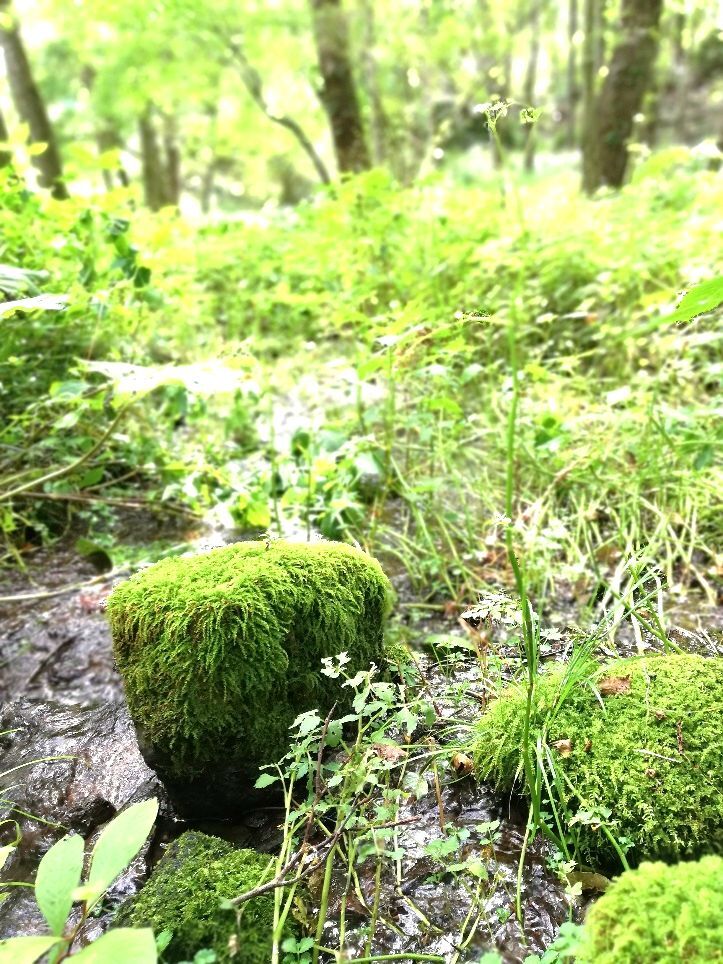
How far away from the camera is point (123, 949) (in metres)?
0.94

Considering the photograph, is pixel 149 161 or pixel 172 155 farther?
pixel 172 155

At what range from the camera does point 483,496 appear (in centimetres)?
285

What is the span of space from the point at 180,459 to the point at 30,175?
1.81 metres

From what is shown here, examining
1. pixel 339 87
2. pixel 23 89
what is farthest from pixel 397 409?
pixel 23 89

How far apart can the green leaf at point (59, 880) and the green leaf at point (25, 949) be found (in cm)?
2

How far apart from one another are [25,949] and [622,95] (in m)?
7.98

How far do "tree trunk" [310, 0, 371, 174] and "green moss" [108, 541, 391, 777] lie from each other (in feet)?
21.6

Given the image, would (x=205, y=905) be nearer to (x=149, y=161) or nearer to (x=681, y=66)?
(x=149, y=161)

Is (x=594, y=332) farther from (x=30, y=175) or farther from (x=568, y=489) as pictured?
(x=30, y=175)

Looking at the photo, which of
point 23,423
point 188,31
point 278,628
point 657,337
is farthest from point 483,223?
point 188,31

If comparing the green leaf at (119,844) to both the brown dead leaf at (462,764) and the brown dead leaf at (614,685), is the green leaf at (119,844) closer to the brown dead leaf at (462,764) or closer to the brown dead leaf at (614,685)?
the brown dead leaf at (462,764)

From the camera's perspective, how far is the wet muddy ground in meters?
1.36

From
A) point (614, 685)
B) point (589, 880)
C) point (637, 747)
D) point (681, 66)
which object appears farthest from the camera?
point (681, 66)

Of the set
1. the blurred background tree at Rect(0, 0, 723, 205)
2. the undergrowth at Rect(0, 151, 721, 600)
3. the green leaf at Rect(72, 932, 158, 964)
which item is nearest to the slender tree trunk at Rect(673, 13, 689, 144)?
the blurred background tree at Rect(0, 0, 723, 205)
